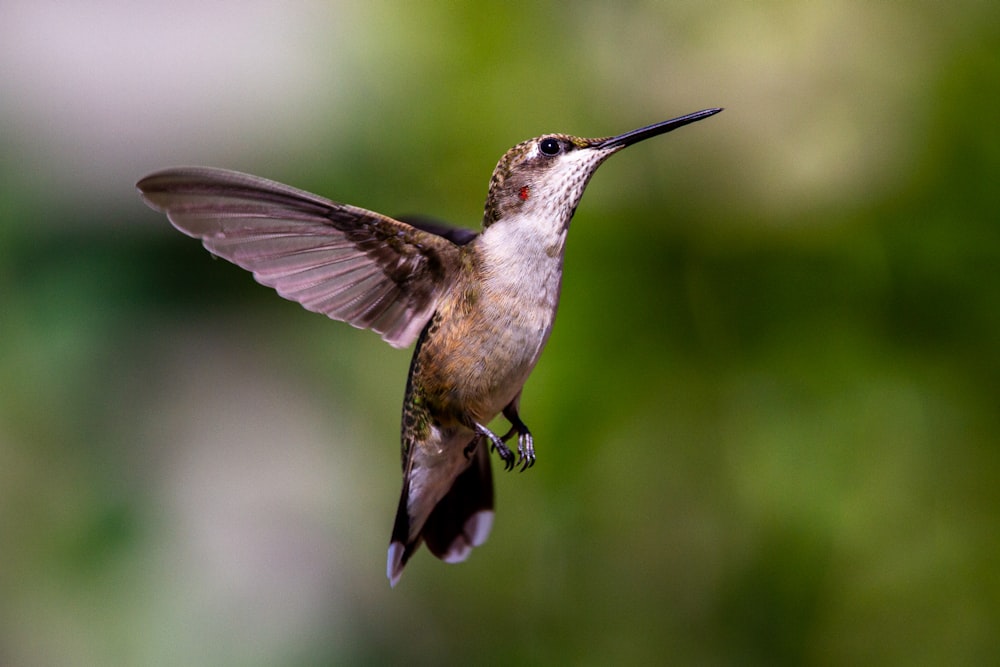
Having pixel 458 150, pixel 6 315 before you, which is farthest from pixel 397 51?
pixel 6 315

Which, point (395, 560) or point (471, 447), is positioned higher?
point (471, 447)

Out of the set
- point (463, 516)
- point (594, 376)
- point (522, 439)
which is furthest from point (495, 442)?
point (594, 376)

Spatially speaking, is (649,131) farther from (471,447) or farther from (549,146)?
(471,447)

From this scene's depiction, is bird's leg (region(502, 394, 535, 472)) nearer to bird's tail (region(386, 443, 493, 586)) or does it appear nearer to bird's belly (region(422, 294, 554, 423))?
bird's belly (region(422, 294, 554, 423))

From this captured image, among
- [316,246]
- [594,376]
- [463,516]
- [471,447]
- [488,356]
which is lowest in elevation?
[594,376]

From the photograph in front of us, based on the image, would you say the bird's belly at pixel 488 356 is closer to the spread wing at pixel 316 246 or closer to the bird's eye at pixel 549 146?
the spread wing at pixel 316 246

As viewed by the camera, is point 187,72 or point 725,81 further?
point 187,72

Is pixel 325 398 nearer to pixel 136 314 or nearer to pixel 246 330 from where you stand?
pixel 246 330

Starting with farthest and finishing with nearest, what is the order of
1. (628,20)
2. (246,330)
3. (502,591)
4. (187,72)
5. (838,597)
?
(187,72), (246,330), (628,20), (502,591), (838,597)
